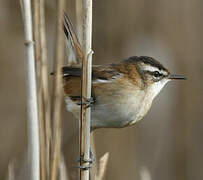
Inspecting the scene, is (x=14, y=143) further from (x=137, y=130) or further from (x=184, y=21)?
(x=184, y=21)

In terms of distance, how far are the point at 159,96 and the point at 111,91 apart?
1.78 m

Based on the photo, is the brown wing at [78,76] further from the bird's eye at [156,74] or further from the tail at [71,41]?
the bird's eye at [156,74]

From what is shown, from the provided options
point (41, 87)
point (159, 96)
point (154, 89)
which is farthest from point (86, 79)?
point (159, 96)

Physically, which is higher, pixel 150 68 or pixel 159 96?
pixel 150 68

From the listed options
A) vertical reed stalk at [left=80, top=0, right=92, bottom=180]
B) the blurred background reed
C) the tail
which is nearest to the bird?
the tail

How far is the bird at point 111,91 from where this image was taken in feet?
8.56

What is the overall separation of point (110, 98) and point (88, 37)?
29.3 inches

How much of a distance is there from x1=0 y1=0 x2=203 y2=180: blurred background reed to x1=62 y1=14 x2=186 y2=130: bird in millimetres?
1323

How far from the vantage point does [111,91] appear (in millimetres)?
2641

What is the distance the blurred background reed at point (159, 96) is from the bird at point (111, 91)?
132 cm

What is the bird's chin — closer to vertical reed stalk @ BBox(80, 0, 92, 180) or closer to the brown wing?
the brown wing

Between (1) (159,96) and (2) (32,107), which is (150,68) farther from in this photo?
(1) (159,96)

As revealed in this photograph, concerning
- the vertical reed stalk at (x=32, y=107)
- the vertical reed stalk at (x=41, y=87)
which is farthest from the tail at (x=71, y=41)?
the vertical reed stalk at (x=32, y=107)

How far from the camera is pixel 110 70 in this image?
2.76 meters
